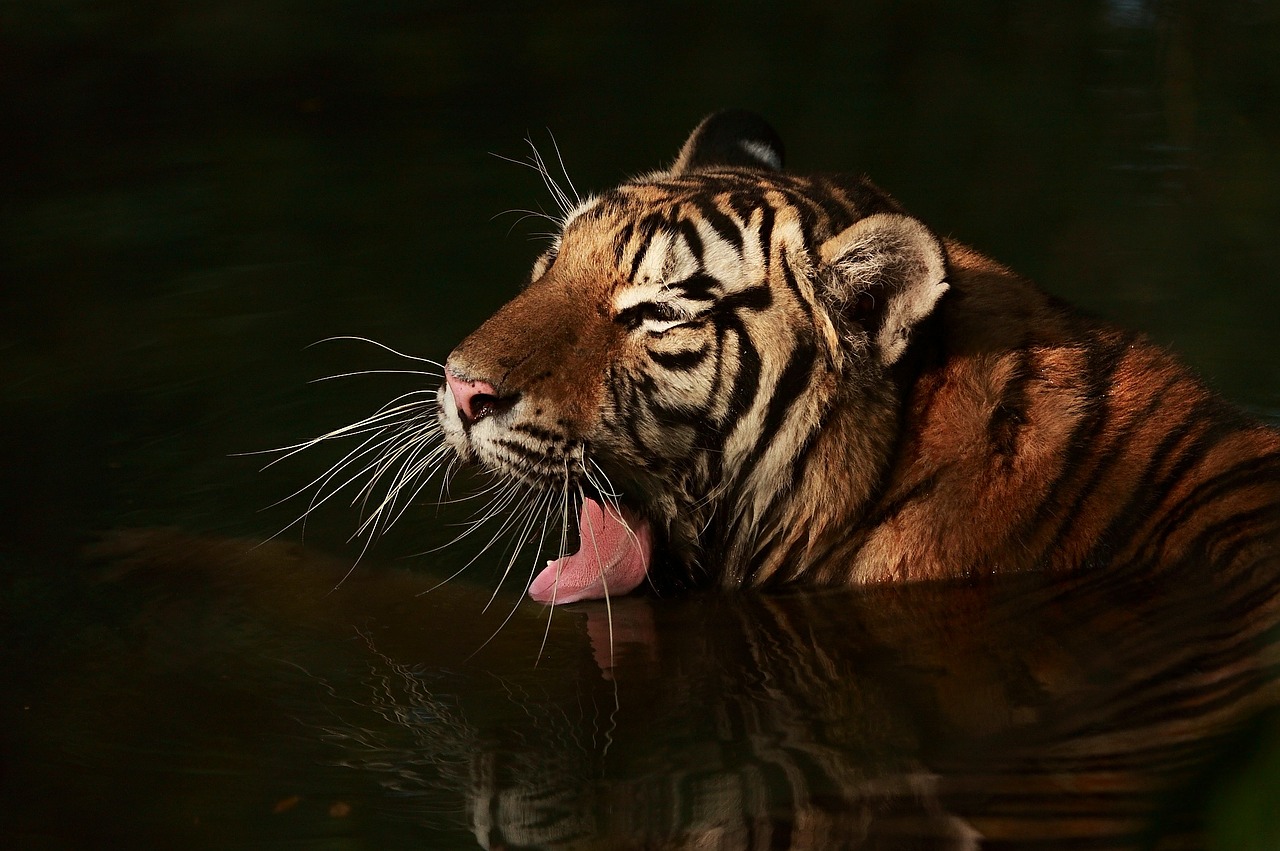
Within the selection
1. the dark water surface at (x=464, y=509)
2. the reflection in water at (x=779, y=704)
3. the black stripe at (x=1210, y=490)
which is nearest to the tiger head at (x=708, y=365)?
the reflection in water at (x=779, y=704)

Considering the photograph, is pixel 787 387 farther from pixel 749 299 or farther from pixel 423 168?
pixel 423 168

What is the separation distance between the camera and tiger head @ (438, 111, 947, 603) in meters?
3.16

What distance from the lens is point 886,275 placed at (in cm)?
313

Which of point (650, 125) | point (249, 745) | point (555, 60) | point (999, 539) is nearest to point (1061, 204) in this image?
point (650, 125)

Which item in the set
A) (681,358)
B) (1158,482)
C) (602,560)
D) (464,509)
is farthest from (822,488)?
(464,509)

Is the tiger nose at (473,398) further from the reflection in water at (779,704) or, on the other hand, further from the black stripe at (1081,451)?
the black stripe at (1081,451)

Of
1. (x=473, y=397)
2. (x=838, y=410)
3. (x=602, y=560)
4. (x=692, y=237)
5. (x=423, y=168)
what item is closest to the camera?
(x=473, y=397)

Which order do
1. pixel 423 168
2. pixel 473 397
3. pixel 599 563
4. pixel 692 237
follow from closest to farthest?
pixel 473 397 < pixel 692 237 < pixel 599 563 < pixel 423 168

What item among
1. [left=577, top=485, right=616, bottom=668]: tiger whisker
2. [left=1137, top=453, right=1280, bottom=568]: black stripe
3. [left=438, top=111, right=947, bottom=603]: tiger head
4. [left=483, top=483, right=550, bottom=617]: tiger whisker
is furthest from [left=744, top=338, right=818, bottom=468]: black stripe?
[left=1137, top=453, right=1280, bottom=568]: black stripe

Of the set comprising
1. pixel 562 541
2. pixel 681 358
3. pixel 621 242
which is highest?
pixel 621 242

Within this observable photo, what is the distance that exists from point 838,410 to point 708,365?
321 mm

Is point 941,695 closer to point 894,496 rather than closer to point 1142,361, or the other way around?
point 894,496

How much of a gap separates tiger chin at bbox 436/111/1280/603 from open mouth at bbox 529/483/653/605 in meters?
0.09

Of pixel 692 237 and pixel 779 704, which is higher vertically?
pixel 692 237
